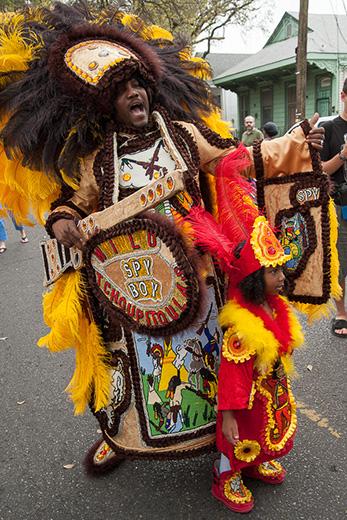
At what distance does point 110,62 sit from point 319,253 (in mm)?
1092

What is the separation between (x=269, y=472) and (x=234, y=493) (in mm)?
200

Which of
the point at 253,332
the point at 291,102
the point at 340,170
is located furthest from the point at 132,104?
the point at 291,102

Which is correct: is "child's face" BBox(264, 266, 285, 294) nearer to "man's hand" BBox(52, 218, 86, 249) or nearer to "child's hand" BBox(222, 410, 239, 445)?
"child's hand" BBox(222, 410, 239, 445)

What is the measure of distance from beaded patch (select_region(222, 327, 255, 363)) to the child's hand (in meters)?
0.21

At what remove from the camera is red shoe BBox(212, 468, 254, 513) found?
199cm

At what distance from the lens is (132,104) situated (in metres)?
1.78

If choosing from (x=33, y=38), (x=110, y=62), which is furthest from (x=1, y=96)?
(x=110, y=62)

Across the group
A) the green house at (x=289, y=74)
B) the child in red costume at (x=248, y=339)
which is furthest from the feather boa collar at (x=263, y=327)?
the green house at (x=289, y=74)

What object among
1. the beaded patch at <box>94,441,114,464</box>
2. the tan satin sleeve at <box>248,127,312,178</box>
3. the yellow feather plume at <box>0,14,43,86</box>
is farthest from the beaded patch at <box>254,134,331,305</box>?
the beaded patch at <box>94,441,114,464</box>

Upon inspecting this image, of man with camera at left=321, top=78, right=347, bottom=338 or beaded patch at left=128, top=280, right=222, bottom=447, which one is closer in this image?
beaded patch at left=128, top=280, right=222, bottom=447

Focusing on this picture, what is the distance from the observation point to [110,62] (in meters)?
1.73

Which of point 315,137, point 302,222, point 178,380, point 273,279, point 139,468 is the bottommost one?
point 139,468

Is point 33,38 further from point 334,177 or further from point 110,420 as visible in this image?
point 334,177

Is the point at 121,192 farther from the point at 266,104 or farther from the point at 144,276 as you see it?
the point at 266,104
